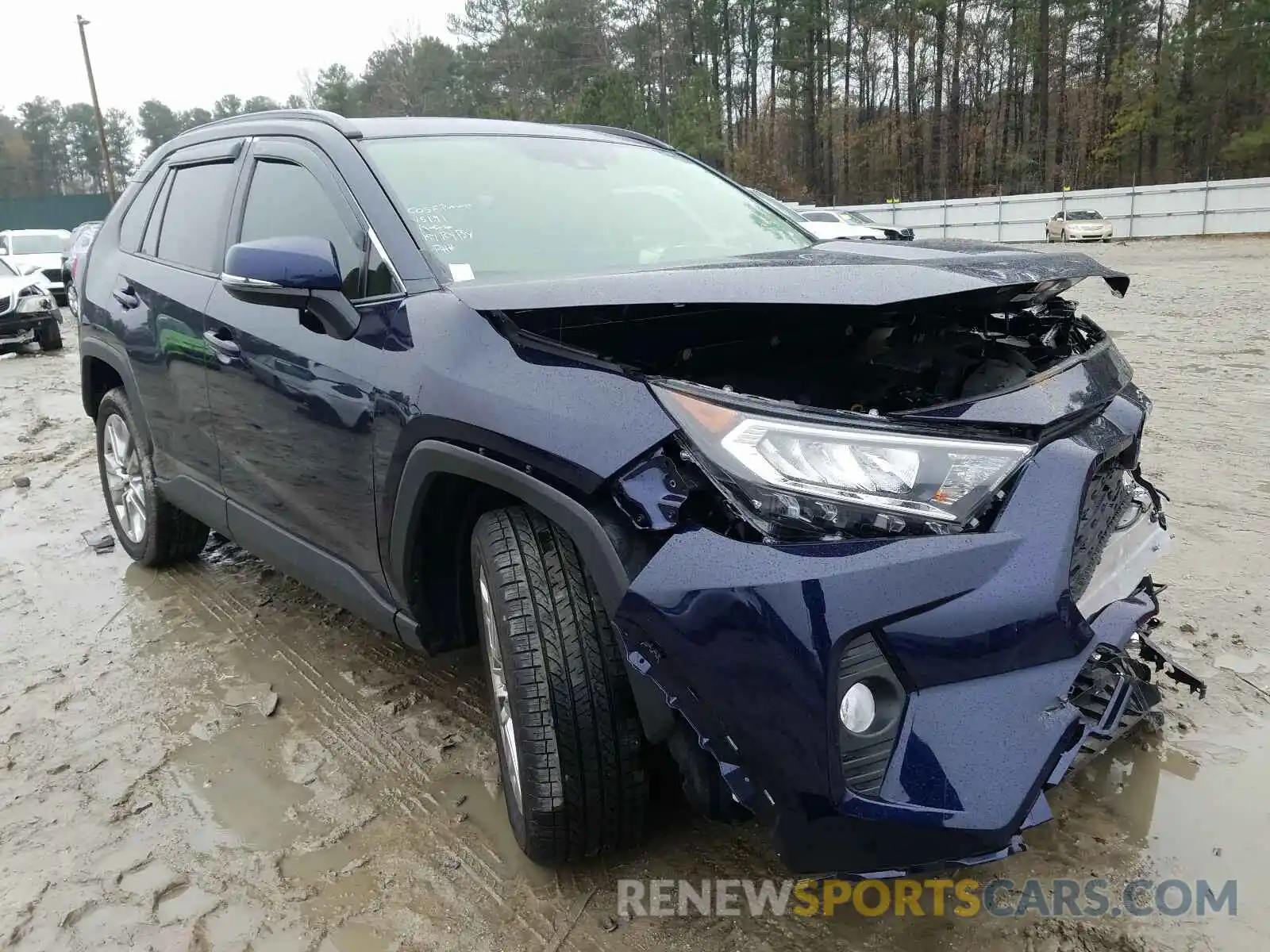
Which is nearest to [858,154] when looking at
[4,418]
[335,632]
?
[4,418]

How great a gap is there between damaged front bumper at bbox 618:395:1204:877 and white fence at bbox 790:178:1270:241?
31.0 metres

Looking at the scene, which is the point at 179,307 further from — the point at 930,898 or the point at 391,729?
the point at 930,898

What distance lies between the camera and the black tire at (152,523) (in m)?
3.99

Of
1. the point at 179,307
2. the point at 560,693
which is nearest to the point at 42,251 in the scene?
the point at 179,307

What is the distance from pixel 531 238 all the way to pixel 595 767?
146cm

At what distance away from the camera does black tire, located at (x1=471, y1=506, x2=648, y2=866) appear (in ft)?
6.31

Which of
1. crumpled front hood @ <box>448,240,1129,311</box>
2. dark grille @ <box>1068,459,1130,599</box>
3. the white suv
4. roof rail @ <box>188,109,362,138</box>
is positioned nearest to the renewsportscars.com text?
dark grille @ <box>1068,459,1130,599</box>

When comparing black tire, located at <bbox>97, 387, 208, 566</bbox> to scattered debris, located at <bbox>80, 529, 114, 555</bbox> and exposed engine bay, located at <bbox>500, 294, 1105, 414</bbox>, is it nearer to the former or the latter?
A: scattered debris, located at <bbox>80, 529, 114, 555</bbox>

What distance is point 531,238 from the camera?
2.63 metres

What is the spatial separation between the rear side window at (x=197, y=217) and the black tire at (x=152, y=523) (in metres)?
0.81

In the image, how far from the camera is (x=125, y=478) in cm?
432

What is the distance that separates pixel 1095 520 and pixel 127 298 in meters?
3.63

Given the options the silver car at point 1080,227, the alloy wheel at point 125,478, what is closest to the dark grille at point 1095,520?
the alloy wheel at point 125,478

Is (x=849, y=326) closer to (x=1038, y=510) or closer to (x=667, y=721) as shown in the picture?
(x=1038, y=510)
